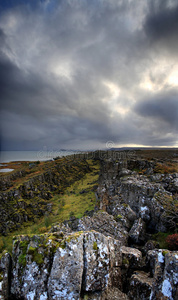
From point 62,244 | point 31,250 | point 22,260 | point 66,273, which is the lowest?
point 66,273

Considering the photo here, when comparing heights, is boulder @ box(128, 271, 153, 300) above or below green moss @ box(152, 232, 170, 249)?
above

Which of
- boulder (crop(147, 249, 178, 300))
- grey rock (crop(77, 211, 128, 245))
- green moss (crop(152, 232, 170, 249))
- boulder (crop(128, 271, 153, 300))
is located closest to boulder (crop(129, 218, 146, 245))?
grey rock (crop(77, 211, 128, 245))

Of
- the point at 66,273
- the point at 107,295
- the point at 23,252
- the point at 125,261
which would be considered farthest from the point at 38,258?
the point at 125,261

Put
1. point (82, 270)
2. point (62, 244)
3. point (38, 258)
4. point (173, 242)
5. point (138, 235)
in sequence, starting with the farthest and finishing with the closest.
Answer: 1. point (138, 235)
2. point (173, 242)
3. point (62, 244)
4. point (38, 258)
5. point (82, 270)

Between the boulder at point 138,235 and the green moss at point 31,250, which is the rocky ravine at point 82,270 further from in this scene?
the boulder at point 138,235

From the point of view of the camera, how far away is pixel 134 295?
618cm

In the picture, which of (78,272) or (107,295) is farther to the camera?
(107,295)

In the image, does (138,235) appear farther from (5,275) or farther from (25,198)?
(25,198)

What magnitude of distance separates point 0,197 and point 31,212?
9.90m

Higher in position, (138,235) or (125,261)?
(125,261)

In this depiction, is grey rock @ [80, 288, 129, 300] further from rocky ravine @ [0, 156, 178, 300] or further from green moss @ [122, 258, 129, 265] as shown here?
green moss @ [122, 258, 129, 265]

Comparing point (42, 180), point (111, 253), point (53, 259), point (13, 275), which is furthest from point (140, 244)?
point (42, 180)

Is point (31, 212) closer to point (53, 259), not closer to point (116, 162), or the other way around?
point (116, 162)

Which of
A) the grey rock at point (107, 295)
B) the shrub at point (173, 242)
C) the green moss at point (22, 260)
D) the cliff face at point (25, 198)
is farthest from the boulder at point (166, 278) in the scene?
the cliff face at point (25, 198)
